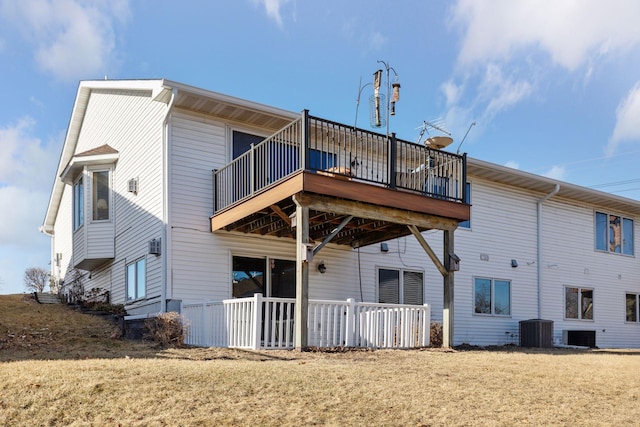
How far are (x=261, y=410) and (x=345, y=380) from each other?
160 centimetres

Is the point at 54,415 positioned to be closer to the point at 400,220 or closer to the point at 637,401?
the point at 637,401

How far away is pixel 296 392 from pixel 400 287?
951 cm

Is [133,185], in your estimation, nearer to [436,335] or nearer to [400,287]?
[400,287]

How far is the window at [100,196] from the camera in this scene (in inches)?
635

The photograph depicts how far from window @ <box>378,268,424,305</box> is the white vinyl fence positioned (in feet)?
9.20

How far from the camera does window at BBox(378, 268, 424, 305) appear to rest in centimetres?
1562

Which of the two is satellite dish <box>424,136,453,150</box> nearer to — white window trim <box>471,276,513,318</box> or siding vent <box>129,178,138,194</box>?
white window trim <box>471,276,513,318</box>

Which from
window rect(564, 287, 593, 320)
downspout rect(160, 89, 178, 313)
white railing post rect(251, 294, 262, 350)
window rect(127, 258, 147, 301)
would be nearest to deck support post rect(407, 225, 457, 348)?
white railing post rect(251, 294, 262, 350)

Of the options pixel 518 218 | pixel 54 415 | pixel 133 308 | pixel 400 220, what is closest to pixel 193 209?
pixel 133 308

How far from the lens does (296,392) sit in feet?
21.7

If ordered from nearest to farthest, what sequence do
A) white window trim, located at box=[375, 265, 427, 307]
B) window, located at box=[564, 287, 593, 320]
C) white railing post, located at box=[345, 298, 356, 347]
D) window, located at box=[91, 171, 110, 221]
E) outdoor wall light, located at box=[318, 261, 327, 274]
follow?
1. white railing post, located at box=[345, 298, 356, 347]
2. outdoor wall light, located at box=[318, 261, 327, 274]
3. white window trim, located at box=[375, 265, 427, 307]
4. window, located at box=[91, 171, 110, 221]
5. window, located at box=[564, 287, 593, 320]

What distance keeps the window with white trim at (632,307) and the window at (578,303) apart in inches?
84.0

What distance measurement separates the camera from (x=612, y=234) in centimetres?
2106

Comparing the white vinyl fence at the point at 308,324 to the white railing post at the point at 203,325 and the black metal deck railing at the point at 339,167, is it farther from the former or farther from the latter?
the black metal deck railing at the point at 339,167
